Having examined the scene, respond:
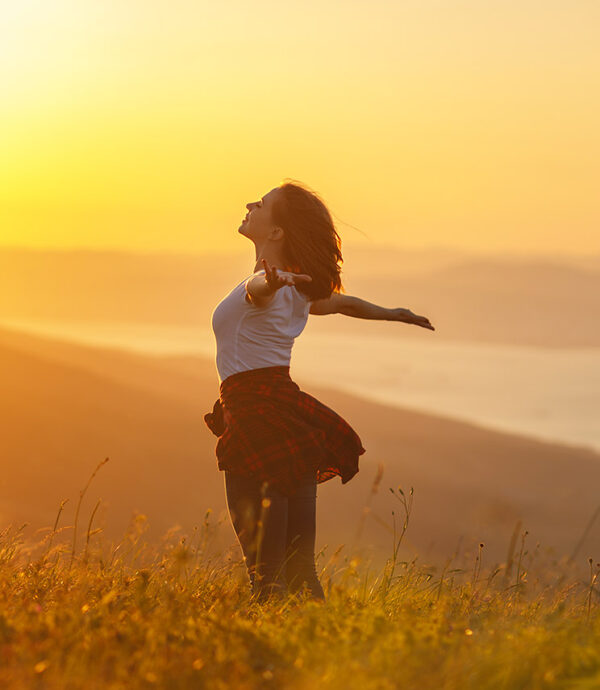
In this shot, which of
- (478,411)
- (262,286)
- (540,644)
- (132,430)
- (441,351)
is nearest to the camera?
(540,644)

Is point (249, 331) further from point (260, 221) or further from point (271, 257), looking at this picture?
point (260, 221)

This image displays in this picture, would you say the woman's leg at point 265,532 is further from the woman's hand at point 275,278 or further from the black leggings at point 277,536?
the woman's hand at point 275,278

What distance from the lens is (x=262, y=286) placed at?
3.66m

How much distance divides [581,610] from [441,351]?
93.7 meters

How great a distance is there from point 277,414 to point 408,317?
870 millimetres

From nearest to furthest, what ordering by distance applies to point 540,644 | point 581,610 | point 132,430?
point 540,644
point 581,610
point 132,430

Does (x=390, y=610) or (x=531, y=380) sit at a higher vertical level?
(x=390, y=610)

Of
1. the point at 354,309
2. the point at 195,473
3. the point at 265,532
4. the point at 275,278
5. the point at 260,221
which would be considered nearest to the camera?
the point at 275,278

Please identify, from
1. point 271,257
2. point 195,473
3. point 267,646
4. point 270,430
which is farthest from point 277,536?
point 195,473

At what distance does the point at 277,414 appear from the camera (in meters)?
3.88

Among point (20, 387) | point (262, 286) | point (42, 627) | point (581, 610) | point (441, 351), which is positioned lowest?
point (441, 351)

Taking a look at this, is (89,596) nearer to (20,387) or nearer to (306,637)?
(306,637)

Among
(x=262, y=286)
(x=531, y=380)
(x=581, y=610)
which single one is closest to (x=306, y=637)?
(x=262, y=286)

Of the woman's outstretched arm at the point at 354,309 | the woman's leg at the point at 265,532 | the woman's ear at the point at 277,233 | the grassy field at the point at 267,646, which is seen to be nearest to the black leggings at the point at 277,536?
the woman's leg at the point at 265,532
